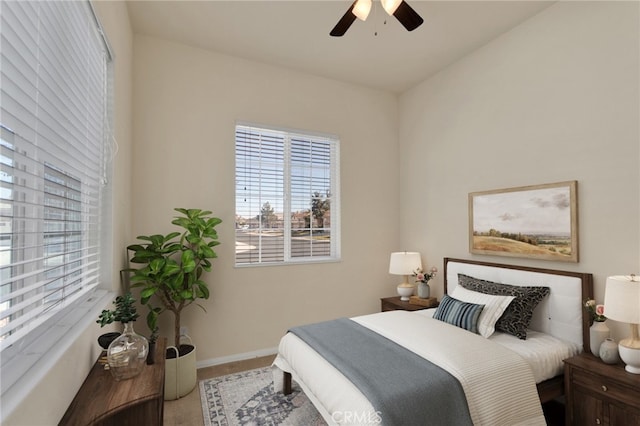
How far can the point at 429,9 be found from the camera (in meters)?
2.75

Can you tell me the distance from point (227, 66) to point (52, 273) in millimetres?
2732

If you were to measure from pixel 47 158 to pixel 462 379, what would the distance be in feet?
7.25

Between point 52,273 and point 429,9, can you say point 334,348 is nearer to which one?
point 52,273

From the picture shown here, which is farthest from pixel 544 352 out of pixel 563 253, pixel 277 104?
pixel 277 104

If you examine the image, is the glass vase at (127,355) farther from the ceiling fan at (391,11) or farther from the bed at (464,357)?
the ceiling fan at (391,11)

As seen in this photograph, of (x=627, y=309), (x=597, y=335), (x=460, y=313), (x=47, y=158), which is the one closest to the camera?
(x=47, y=158)

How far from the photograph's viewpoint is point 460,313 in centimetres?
269

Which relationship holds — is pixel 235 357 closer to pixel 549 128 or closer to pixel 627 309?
pixel 627 309

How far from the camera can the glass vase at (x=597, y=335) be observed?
2.25m

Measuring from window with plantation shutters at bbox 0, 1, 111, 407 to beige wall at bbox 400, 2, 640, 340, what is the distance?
3204 mm

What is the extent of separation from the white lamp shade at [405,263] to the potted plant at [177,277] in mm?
2016

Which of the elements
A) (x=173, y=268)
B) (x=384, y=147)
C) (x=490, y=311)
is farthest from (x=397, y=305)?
(x=173, y=268)

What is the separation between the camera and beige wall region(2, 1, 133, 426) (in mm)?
1048

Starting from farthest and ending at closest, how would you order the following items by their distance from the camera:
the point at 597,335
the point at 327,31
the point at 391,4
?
the point at 327,31
the point at 597,335
the point at 391,4
